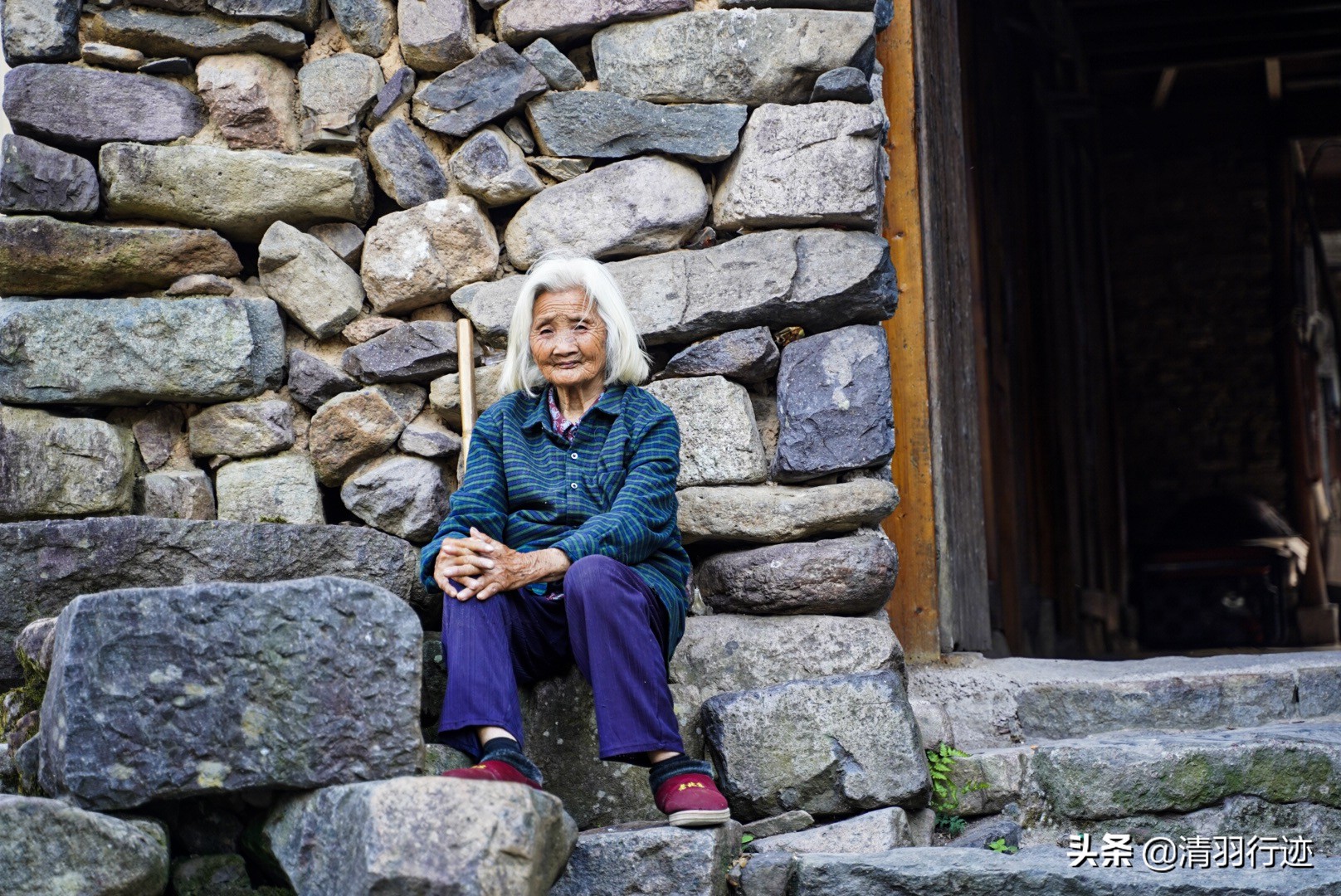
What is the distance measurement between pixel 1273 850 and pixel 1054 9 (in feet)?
18.9

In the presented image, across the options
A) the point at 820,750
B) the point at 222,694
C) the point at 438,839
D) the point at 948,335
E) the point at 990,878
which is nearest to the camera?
the point at 438,839

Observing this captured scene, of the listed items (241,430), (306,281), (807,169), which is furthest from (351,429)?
(807,169)

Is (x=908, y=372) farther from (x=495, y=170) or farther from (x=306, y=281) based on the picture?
(x=306, y=281)

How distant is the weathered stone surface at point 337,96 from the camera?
3.34 meters

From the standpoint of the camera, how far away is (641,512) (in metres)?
2.71

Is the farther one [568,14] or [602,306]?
[568,14]

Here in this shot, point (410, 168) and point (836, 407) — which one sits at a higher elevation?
point (410, 168)

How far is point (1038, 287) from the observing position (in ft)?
26.2

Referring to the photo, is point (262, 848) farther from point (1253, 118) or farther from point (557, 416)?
point (1253, 118)

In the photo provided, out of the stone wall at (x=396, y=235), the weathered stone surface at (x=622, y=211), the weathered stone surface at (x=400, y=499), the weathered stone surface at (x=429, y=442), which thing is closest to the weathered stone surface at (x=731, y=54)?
the stone wall at (x=396, y=235)

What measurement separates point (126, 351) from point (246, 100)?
0.68 meters

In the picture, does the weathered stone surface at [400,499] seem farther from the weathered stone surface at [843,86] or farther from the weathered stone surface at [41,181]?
the weathered stone surface at [843,86]

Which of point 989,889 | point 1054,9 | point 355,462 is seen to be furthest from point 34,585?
point 1054,9

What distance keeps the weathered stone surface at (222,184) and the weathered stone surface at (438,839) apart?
1.68 m
